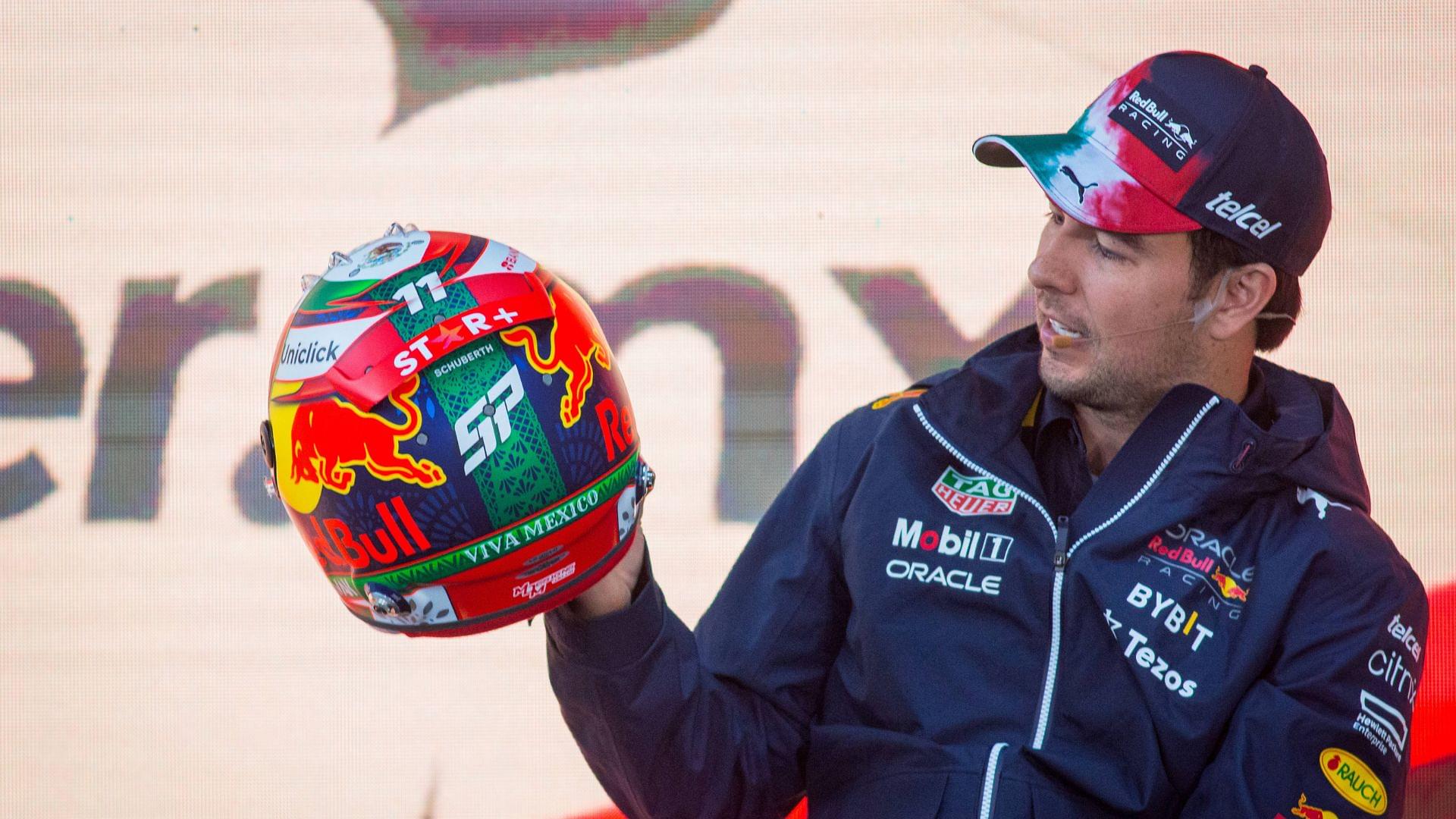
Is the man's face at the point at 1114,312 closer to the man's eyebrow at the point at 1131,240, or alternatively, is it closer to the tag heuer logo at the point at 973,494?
the man's eyebrow at the point at 1131,240

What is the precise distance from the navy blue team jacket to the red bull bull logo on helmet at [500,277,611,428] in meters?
0.19

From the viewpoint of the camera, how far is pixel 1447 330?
1.91m

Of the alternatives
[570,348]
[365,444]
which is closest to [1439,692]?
[570,348]

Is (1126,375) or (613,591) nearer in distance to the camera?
(613,591)

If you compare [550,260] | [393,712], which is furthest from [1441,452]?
[393,712]

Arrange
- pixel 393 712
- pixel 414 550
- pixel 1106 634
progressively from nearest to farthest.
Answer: pixel 414 550 → pixel 1106 634 → pixel 393 712

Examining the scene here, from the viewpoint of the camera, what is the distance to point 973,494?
126 cm

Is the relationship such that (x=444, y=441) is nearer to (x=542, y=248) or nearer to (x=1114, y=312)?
(x=1114, y=312)

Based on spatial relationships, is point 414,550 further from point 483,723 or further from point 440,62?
point 440,62

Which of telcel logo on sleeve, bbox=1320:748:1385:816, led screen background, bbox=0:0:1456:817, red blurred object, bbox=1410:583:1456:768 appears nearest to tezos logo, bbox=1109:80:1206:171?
telcel logo on sleeve, bbox=1320:748:1385:816

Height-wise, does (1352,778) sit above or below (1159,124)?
below

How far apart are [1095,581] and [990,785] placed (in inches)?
7.7

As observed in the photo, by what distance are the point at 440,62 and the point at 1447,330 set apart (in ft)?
4.76

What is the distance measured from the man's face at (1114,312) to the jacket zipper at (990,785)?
334 millimetres
